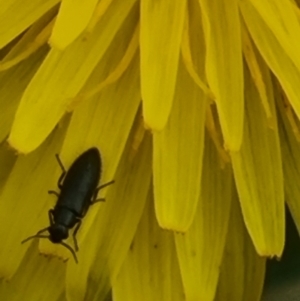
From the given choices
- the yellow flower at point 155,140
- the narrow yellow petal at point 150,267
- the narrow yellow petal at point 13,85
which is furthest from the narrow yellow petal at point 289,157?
the narrow yellow petal at point 13,85

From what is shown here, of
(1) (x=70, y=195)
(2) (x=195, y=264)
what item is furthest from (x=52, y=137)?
(2) (x=195, y=264)

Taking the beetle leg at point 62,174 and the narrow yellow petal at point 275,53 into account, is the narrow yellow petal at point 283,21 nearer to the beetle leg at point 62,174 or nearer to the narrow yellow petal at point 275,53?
the narrow yellow petal at point 275,53

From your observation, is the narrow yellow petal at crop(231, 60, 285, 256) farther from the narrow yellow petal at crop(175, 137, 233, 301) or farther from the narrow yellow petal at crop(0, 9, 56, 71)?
the narrow yellow petal at crop(0, 9, 56, 71)

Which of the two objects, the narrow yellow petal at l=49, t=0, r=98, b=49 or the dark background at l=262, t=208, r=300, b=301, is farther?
the dark background at l=262, t=208, r=300, b=301

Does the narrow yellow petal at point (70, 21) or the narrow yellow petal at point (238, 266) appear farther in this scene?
the narrow yellow petal at point (238, 266)

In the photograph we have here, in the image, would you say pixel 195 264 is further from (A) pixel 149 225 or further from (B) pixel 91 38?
(B) pixel 91 38

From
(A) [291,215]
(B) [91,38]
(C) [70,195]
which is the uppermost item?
(B) [91,38]

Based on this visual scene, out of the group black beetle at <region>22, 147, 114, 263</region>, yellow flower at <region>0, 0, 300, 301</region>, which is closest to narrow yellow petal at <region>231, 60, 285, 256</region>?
yellow flower at <region>0, 0, 300, 301</region>
